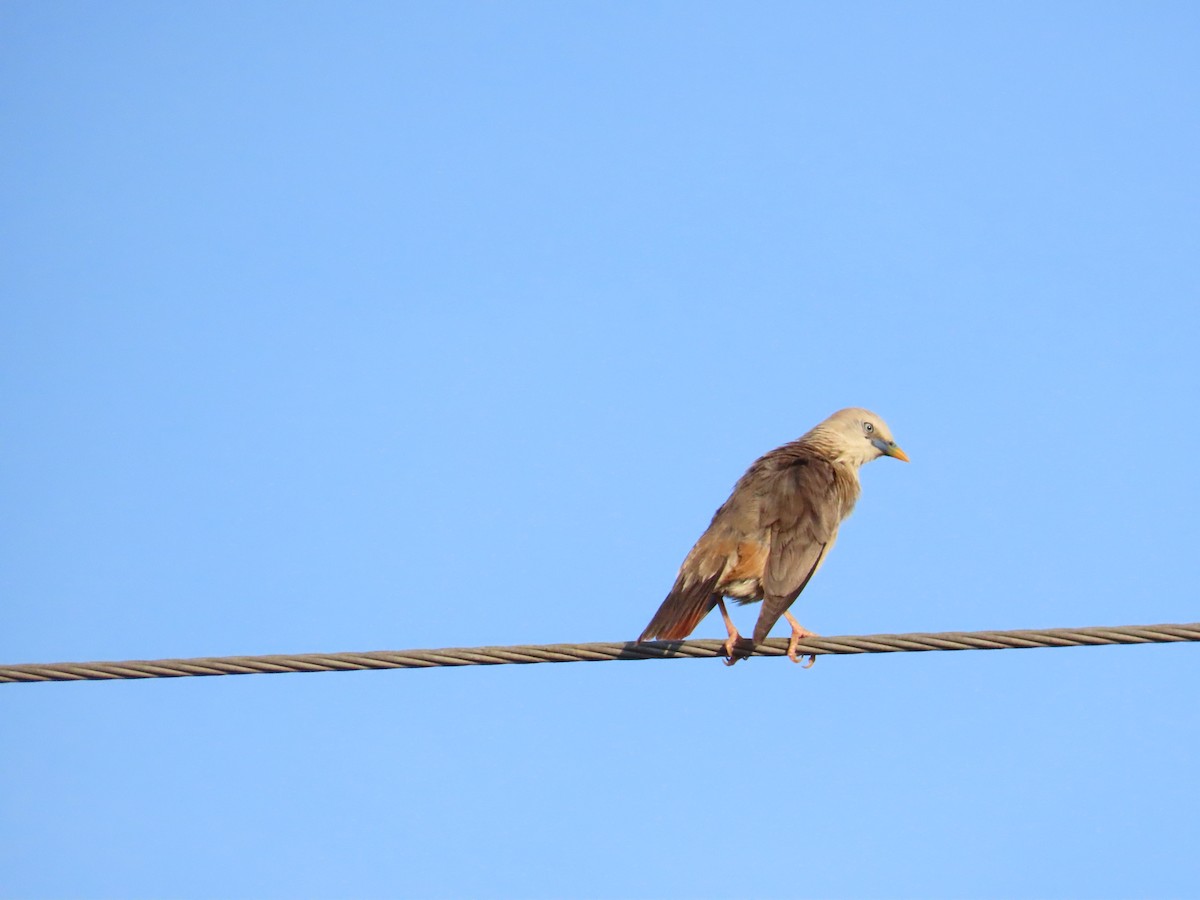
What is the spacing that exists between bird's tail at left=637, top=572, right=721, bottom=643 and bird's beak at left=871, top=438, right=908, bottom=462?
274cm

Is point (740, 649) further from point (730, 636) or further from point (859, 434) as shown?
point (859, 434)

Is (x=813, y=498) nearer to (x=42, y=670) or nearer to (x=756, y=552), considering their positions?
(x=756, y=552)

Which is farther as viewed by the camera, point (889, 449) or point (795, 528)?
point (889, 449)

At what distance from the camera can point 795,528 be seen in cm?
849

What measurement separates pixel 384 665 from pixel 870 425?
5314mm

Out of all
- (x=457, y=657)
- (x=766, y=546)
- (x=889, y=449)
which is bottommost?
(x=457, y=657)

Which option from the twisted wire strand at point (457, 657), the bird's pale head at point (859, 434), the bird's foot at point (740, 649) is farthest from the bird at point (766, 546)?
the twisted wire strand at point (457, 657)

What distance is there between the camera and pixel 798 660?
302 inches

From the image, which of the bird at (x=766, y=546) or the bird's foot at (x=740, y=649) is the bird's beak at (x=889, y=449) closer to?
the bird at (x=766, y=546)

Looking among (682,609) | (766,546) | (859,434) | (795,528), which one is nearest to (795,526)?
(795,528)

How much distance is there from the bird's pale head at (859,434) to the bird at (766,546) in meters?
0.36

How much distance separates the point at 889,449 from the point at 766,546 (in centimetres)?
243

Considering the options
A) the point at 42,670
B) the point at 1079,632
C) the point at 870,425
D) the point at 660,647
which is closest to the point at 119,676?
the point at 42,670

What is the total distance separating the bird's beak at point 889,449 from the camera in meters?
10.3
